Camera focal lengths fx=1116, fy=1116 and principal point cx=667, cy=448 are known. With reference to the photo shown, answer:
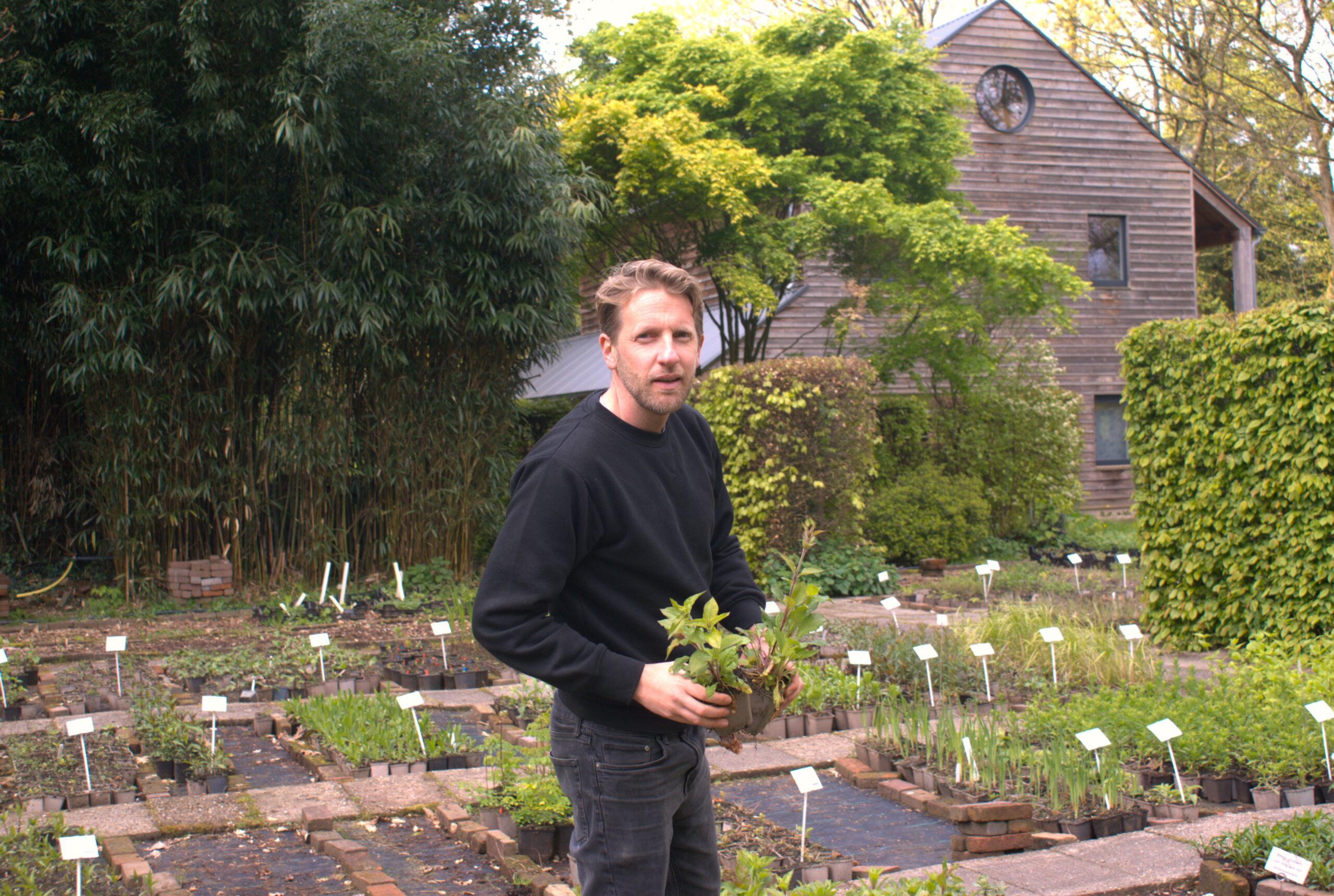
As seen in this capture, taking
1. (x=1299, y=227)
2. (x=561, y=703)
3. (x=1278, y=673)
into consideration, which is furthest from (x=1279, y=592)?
(x=1299, y=227)

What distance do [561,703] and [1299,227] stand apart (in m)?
30.9

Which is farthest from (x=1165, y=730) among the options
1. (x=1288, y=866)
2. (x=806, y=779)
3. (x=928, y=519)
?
(x=928, y=519)

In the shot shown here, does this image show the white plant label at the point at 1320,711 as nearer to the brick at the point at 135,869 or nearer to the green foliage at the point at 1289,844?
the green foliage at the point at 1289,844

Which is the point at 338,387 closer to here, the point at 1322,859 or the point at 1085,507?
the point at 1322,859

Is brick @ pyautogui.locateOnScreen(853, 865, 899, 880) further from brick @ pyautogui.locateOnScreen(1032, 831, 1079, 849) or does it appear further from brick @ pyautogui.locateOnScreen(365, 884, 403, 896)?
brick @ pyautogui.locateOnScreen(365, 884, 403, 896)

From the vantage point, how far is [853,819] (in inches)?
168

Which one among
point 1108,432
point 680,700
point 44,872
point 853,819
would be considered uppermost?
point 1108,432

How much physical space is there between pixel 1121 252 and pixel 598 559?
18.7 m

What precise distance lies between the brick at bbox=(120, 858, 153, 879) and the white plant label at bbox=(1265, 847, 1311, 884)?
3.31 m

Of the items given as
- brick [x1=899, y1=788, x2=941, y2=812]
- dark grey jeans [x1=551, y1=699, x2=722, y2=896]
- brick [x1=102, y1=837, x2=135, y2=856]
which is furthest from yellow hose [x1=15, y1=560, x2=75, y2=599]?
dark grey jeans [x1=551, y1=699, x2=722, y2=896]

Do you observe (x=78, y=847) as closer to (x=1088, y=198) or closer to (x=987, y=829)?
(x=987, y=829)

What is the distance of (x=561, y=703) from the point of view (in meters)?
2.19

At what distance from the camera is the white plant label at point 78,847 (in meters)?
3.09

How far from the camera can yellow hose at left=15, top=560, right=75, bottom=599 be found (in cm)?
1009
